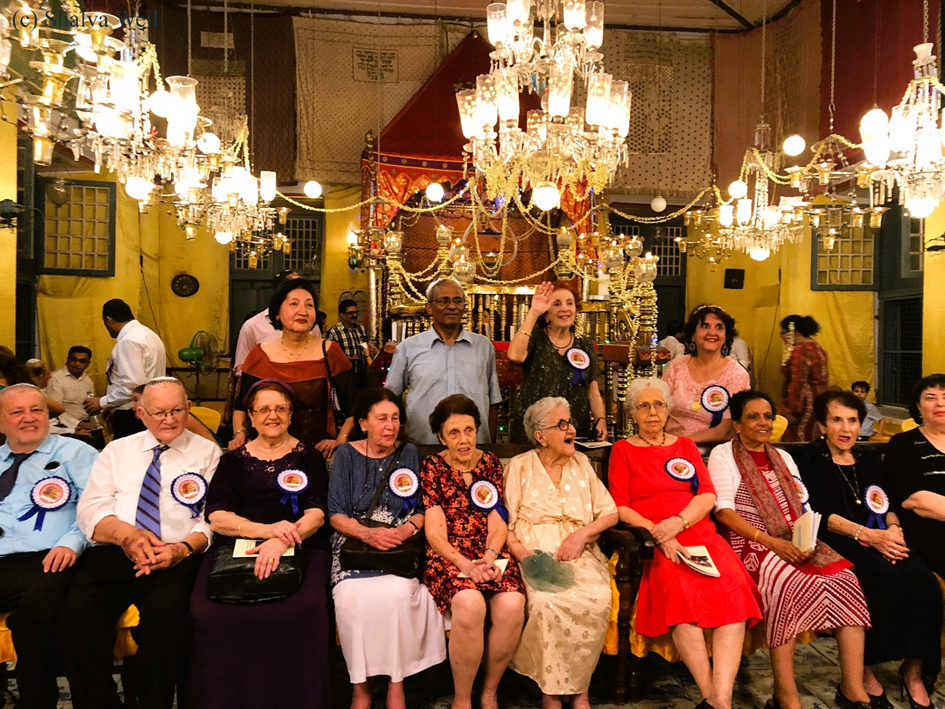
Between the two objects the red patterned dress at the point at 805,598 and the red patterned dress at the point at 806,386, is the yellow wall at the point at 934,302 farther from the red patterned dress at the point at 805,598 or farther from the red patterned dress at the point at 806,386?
the red patterned dress at the point at 805,598

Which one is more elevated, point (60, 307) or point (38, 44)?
point (38, 44)

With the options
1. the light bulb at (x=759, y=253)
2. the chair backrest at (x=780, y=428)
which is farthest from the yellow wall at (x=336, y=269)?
the chair backrest at (x=780, y=428)

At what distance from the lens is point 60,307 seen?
8.13 metres

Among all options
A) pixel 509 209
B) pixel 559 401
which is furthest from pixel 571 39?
pixel 509 209

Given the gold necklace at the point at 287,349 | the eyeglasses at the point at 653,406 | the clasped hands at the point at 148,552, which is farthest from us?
the gold necklace at the point at 287,349

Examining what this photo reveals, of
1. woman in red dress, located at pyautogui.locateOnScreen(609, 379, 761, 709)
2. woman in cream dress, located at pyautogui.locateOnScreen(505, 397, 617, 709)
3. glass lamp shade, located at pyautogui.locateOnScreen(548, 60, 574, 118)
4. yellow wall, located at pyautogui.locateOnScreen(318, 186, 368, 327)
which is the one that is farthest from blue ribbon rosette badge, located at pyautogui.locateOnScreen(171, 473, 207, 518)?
yellow wall, located at pyautogui.locateOnScreen(318, 186, 368, 327)

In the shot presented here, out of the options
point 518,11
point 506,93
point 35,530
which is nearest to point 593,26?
point 518,11

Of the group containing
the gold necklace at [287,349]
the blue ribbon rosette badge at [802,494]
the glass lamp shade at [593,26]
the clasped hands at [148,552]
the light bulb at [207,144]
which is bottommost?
the clasped hands at [148,552]

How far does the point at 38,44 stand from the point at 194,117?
1554 mm

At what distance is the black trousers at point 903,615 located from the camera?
2.88 m

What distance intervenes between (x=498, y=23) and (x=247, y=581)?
4049 millimetres

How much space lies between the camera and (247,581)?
8.48 feet

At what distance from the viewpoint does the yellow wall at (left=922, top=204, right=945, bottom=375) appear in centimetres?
641

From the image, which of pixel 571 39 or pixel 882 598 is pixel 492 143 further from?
pixel 882 598
